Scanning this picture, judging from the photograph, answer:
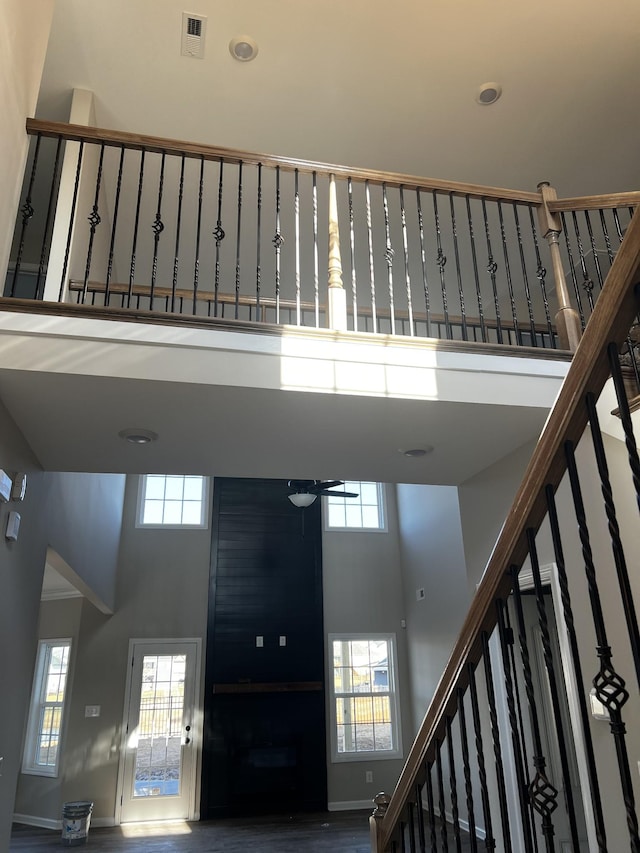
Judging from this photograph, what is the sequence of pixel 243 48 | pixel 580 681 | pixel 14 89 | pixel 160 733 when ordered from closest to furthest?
pixel 580 681 < pixel 14 89 < pixel 243 48 < pixel 160 733

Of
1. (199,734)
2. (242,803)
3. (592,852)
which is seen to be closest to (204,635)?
(199,734)

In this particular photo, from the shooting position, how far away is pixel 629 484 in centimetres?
315

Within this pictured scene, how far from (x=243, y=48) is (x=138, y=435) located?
2.81 metres

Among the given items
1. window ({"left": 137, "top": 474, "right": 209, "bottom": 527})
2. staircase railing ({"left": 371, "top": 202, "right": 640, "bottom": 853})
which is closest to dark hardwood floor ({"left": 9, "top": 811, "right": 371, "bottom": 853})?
window ({"left": 137, "top": 474, "right": 209, "bottom": 527})

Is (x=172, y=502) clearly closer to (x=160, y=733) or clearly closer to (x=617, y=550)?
(x=160, y=733)

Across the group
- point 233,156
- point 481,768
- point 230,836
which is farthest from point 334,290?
point 230,836

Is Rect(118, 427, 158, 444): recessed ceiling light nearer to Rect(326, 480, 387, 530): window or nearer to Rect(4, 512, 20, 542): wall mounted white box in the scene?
Rect(4, 512, 20, 542): wall mounted white box

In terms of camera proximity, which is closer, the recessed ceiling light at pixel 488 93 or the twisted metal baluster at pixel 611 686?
the twisted metal baluster at pixel 611 686

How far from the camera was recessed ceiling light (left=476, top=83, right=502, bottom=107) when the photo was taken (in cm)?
458

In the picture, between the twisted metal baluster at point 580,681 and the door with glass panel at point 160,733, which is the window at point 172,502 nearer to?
the door with glass panel at point 160,733

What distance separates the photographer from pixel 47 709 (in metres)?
8.15

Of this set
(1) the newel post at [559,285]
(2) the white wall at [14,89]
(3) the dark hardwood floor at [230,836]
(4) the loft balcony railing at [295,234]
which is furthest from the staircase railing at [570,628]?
(3) the dark hardwood floor at [230,836]

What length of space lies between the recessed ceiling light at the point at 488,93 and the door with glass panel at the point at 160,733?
23.6ft

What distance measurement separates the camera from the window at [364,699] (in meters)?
8.42
